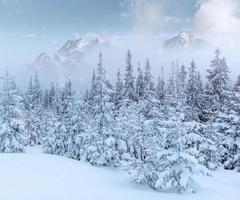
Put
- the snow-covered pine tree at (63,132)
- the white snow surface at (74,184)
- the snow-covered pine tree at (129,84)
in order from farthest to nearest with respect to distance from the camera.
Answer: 1. the snow-covered pine tree at (129,84)
2. the snow-covered pine tree at (63,132)
3. the white snow surface at (74,184)

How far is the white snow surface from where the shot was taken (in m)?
21.0

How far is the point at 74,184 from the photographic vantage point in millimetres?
23641

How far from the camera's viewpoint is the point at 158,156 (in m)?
22.2

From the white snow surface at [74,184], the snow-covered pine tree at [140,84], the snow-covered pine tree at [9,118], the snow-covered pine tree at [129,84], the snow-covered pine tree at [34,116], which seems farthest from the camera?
the snow-covered pine tree at [34,116]

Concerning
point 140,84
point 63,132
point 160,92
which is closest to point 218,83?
point 63,132

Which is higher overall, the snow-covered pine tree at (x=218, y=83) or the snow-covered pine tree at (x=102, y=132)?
the snow-covered pine tree at (x=218, y=83)

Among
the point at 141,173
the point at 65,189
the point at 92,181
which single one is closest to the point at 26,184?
the point at 65,189

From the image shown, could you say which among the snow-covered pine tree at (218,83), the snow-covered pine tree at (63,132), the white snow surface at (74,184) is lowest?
the white snow surface at (74,184)

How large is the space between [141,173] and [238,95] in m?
11.9

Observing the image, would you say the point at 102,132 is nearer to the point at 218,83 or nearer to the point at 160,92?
the point at 218,83

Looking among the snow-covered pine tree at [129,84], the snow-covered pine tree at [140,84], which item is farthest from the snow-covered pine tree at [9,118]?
the snow-covered pine tree at [140,84]

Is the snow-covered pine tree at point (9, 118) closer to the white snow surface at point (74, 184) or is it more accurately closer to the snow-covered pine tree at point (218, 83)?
the white snow surface at point (74, 184)

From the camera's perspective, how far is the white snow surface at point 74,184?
20969 millimetres

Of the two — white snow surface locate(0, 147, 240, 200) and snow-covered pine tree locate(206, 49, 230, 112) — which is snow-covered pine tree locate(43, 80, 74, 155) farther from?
snow-covered pine tree locate(206, 49, 230, 112)
